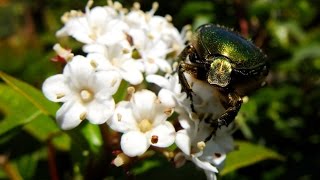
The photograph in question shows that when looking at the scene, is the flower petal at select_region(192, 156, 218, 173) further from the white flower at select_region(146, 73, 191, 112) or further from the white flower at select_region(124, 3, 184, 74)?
the white flower at select_region(124, 3, 184, 74)

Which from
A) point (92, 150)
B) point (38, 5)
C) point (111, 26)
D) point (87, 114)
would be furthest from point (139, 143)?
point (38, 5)

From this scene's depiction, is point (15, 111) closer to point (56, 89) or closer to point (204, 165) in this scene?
point (56, 89)

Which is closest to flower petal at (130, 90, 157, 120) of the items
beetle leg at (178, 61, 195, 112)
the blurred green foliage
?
beetle leg at (178, 61, 195, 112)

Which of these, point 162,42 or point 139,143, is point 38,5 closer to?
Answer: point 162,42

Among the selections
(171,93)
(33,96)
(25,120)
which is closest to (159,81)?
(171,93)

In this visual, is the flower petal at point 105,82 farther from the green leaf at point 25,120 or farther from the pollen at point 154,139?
the green leaf at point 25,120

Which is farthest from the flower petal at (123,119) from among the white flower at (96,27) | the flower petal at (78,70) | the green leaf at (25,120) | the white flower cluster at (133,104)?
the green leaf at (25,120)

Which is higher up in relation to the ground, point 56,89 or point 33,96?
point 56,89
